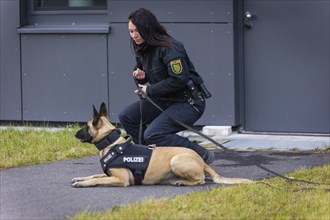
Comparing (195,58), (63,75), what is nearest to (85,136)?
(195,58)

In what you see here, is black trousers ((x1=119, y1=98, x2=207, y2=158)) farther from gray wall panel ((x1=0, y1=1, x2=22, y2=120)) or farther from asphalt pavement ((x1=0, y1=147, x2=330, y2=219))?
gray wall panel ((x1=0, y1=1, x2=22, y2=120))

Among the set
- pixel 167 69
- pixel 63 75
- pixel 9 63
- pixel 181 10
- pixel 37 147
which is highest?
pixel 181 10

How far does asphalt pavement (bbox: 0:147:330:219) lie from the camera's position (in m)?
6.92

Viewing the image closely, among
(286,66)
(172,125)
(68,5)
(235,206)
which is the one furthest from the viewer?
(68,5)

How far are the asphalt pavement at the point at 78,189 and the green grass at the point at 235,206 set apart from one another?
0.90 ft

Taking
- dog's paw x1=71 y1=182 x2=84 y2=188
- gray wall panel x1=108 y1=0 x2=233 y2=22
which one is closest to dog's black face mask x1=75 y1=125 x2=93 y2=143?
dog's paw x1=71 y1=182 x2=84 y2=188

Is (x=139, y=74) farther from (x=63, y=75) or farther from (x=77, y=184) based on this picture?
(x=63, y=75)

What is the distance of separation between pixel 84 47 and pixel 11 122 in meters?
1.53

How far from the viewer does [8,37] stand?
1180 cm

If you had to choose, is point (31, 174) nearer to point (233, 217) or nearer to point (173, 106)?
point (173, 106)

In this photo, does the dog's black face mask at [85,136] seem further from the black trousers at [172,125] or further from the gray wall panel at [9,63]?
the gray wall panel at [9,63]

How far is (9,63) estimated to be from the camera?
38.8 ft

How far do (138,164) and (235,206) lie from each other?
115 centimetres

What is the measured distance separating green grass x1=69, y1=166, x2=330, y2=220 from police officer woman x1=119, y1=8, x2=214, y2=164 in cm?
88
